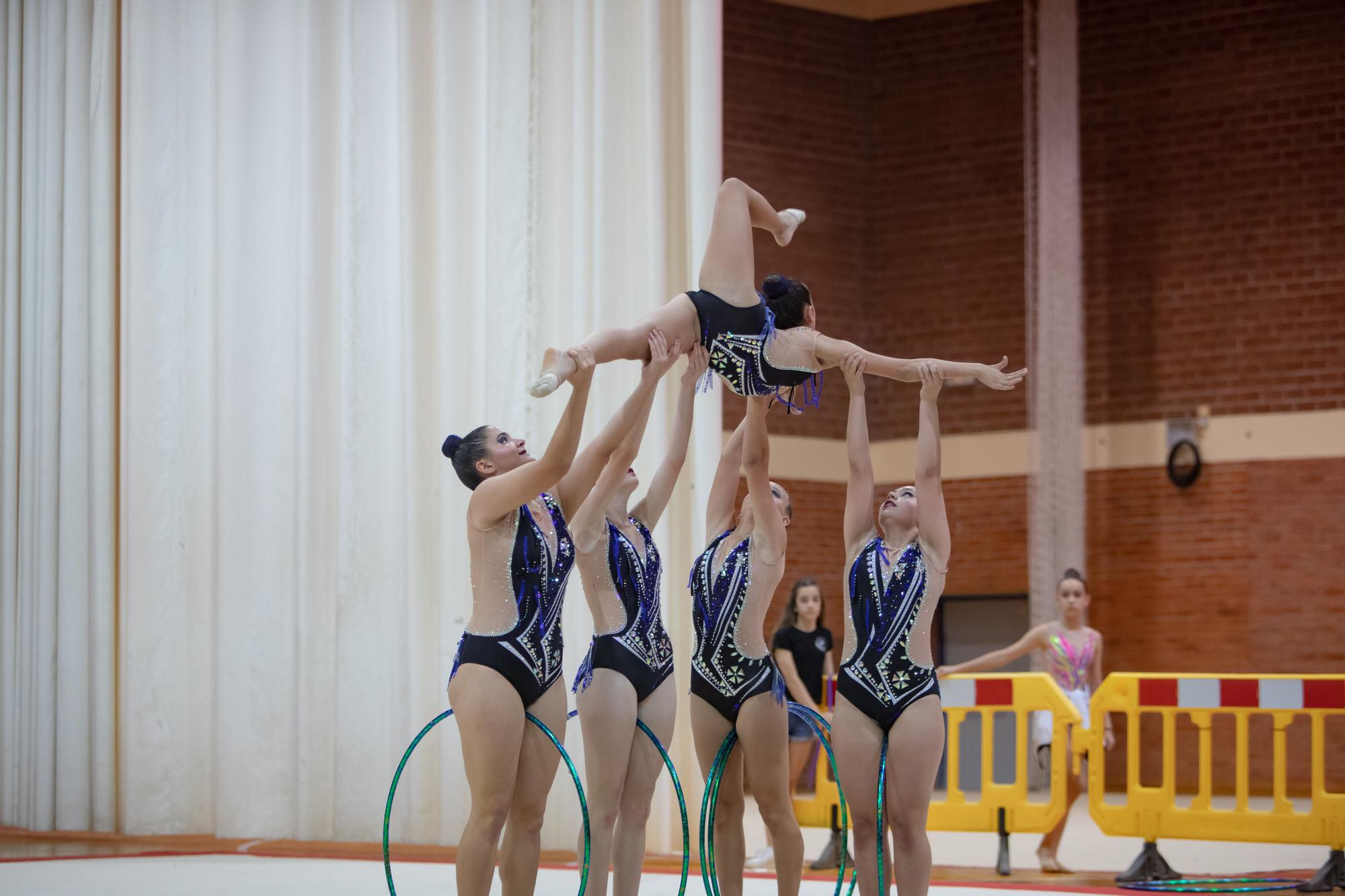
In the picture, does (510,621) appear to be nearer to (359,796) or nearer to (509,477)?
(509,477)

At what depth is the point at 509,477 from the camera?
14.1ft

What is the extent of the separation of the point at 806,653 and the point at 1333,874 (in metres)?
2.83

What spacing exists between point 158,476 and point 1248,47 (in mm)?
9366

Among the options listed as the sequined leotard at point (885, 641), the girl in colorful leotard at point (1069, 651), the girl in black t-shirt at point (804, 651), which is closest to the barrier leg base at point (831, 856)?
the girl in black t-shirt at point (804, 651)

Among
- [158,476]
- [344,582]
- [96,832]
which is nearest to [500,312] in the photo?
[344,582]

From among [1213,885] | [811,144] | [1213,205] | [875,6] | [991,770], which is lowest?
[1213,885]

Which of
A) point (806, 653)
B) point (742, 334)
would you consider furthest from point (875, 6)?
point (742, 334)

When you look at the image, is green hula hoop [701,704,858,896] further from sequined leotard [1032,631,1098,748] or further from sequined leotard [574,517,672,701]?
sequined leotard [1032,631,1098,748]

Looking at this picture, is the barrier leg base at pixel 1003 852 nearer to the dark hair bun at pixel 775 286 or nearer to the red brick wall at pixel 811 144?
the dark hair bun at pixel 775 286

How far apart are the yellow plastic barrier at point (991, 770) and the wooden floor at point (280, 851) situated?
A: 0.27 m

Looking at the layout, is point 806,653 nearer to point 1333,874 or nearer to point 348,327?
point 1333,874

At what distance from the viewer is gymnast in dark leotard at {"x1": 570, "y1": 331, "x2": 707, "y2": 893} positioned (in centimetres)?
471

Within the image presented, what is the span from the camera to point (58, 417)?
9.11 meters

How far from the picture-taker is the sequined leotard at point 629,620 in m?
4.77
